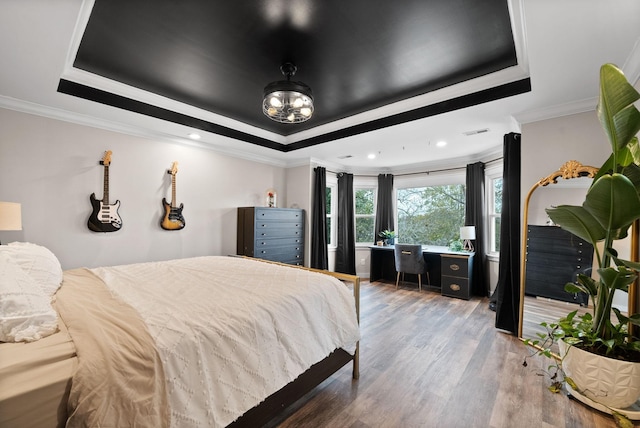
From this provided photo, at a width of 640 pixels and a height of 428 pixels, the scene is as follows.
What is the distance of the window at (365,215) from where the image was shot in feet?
19.4

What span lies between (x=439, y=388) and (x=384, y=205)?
3.97m

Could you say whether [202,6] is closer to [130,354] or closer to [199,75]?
[199,75]

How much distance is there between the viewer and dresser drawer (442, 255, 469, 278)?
423 cm

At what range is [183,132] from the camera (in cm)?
346

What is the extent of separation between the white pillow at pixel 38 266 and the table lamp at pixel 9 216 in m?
0.41

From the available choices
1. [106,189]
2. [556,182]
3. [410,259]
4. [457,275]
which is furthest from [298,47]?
[457,275]

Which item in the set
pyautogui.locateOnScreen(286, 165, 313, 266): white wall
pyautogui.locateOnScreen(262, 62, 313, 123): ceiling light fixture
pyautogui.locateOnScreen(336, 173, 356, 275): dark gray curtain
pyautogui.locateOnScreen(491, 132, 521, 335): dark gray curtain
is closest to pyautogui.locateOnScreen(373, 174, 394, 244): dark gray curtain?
pyautogui.locateOnScreen(336, 173, 356, 275): dark gray curtain

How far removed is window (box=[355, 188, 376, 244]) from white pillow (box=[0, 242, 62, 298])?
4843 millimetres

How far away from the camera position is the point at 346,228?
5504mm

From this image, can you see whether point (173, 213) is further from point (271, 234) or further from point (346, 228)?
point (346, 228)

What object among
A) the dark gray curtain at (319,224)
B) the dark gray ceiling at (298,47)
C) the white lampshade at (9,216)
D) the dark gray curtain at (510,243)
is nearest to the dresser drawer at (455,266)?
the dark gray curtain at (510,243)

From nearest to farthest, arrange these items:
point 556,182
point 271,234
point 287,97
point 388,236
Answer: point 287,97 → point 556,182 → point 271,234 → point 388,236

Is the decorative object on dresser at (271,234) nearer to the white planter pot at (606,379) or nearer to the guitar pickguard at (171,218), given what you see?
the guitar pickguard at (171,218)

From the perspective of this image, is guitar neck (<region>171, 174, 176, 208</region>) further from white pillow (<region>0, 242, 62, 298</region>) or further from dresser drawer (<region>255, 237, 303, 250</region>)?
white pillow (<region>0, 242, 62, 298</region>)
